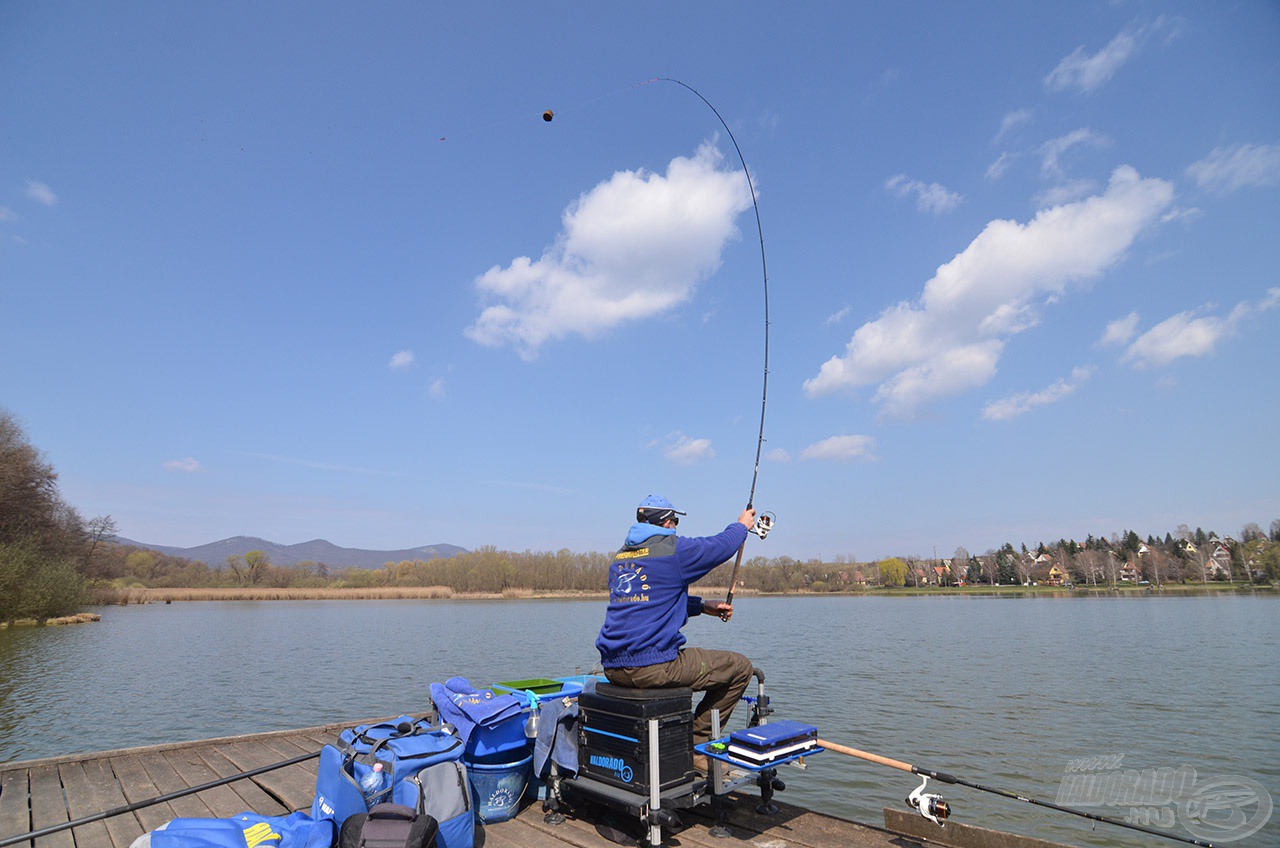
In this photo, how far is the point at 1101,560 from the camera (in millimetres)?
101938

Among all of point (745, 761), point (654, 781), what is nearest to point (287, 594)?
point (654, 781)

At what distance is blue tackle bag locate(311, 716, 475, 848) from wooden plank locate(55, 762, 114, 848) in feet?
5.01

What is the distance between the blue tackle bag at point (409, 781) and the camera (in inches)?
140

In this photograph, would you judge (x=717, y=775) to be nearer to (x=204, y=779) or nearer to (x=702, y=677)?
(x=702, y=677)

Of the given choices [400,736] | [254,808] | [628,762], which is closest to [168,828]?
[400,736]

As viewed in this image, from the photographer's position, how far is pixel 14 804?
477cm

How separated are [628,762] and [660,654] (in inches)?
24.9

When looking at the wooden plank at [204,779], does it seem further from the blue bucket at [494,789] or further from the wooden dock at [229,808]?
the blue bucket at [494,789]

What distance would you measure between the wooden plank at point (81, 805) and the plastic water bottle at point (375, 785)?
1.78 metres

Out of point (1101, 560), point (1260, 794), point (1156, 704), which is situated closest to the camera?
point (1260, 794)

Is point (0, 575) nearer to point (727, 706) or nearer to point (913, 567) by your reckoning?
point (727, 706)

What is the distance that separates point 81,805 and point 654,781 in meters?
4.29

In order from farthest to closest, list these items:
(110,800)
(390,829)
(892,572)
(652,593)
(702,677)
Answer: (892,572) → (110,800) → (702,677) → (652,593) → (390,829)

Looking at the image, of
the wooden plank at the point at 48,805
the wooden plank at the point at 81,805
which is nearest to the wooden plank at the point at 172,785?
the wooden plank at the point at 81,805
